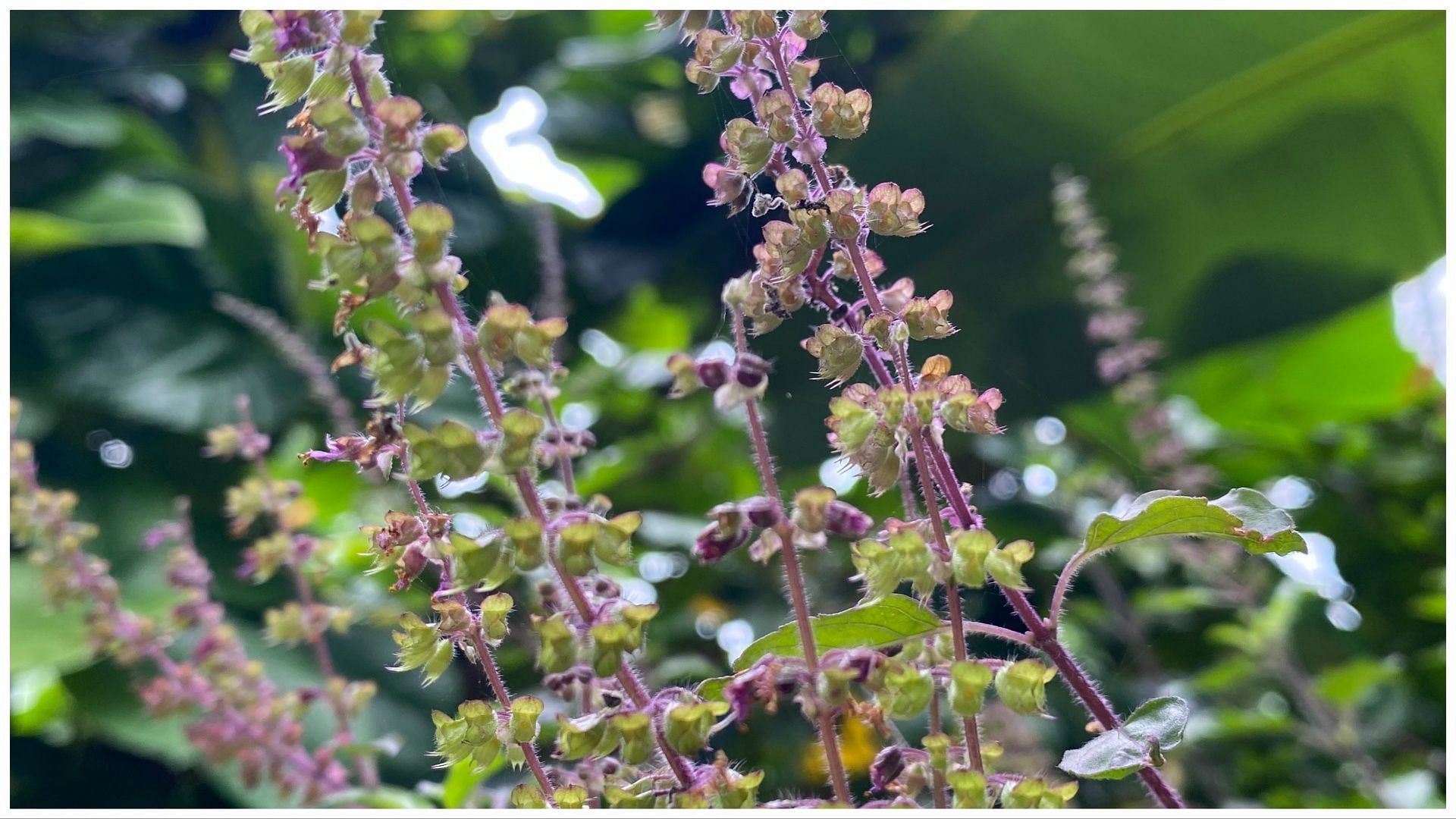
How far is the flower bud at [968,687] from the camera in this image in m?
0.31

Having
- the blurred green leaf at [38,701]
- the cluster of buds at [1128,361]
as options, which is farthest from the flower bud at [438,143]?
the blurred green leaf at [38,701]

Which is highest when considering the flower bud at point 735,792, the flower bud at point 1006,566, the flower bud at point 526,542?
the flower bud at point 526,542

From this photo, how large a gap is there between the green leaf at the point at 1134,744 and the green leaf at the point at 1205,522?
0.06 metres

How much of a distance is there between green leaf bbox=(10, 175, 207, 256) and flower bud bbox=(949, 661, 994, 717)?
1.24 metres

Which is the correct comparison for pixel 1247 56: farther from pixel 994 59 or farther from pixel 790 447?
pixel 790 447

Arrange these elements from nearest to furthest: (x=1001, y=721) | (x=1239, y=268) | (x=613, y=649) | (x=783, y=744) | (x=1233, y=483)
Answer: (x=613, y=649) < (x=1001, y=721) < (x=783, y=744) < (x=1239, y=268) < (x=1233, y=483)

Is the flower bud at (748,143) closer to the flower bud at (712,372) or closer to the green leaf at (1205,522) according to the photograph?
the flower bud at (712,372)

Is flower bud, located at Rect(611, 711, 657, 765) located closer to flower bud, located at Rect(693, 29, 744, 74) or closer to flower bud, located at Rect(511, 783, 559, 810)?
flower bud, located at Rect(511, 783, 559, 810)

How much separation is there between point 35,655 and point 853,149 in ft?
3.40

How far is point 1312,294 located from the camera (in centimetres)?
136

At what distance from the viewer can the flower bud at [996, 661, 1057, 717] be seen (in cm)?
33

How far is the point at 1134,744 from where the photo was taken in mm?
367

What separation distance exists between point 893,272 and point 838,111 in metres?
0.91

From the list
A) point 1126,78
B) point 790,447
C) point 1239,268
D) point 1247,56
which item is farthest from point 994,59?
point 790,447
